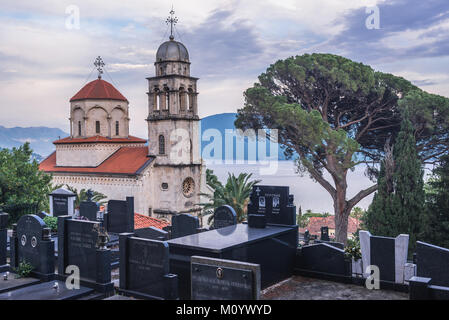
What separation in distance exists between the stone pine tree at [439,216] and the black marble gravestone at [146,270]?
57.1ft

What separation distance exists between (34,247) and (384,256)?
9355 mm

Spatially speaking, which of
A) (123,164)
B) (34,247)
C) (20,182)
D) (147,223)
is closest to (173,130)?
(123,164)

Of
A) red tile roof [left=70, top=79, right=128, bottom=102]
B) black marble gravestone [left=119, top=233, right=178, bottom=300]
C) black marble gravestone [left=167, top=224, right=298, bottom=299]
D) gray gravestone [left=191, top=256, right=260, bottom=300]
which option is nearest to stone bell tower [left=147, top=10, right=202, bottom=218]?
red tile roof [left=70, top=79, right=128, bottom=102]

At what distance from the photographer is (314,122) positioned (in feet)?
87.5

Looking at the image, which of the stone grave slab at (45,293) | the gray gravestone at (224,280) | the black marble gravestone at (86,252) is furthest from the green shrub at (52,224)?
the gray gravestone at (224,280)

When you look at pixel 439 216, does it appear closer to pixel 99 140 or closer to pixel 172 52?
pixel 172 52

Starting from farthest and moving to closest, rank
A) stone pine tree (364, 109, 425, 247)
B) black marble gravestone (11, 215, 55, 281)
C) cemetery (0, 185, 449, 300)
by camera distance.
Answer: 1. stone pine tree (364, 109, 425, 247)
2. black marble gravestone (11, 215, 55, 281)
3. cemetery (0, 185, 449, 300)

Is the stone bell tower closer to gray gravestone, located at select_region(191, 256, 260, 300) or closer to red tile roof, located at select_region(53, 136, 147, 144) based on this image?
red tile roof, located at select_region(53, 136, 147, 144)

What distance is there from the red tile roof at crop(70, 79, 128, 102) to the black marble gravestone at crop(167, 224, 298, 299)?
33.0 meters

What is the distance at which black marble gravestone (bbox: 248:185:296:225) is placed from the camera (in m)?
12.0

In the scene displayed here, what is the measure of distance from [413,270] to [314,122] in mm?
17173
